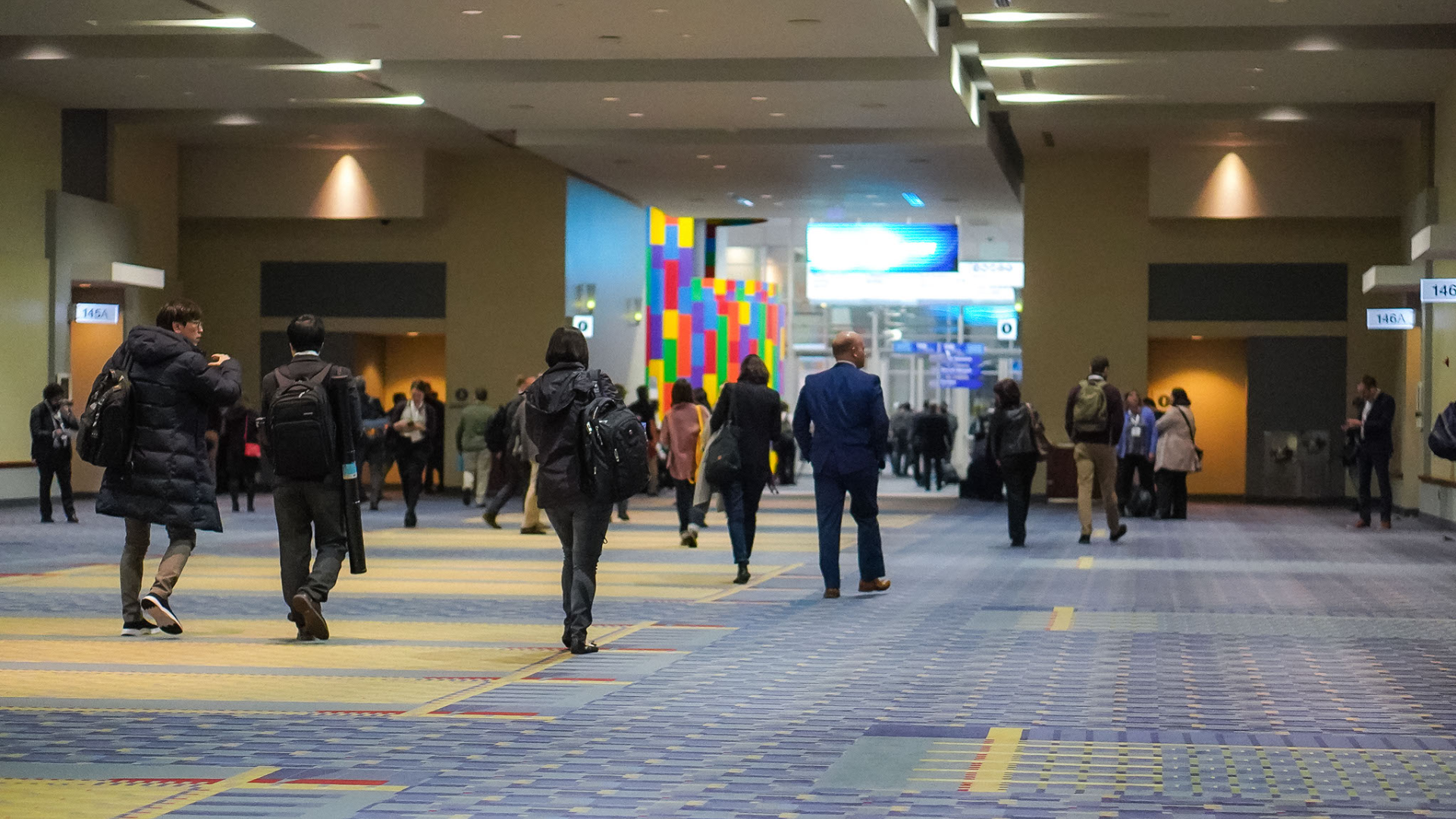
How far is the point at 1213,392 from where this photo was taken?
97.6 feet

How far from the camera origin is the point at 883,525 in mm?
21203

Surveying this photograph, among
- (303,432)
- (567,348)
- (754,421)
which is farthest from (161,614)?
(754,421)

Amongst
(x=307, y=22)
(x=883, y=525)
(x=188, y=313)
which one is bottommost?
(x=883, y=525)

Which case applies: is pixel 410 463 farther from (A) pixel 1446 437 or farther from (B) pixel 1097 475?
(A) pixel 1446 437

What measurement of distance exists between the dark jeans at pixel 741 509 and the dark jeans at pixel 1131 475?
10743mm

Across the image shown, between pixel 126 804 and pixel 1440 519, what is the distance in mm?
18866

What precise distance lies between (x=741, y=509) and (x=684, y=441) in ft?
16.3

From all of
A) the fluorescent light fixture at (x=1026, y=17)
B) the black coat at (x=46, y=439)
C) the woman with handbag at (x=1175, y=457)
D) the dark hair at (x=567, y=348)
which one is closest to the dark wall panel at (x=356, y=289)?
the black coat at (x=46, y=439)

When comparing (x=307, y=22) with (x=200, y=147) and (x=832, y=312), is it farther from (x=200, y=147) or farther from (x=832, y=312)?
(x=832, y=312)

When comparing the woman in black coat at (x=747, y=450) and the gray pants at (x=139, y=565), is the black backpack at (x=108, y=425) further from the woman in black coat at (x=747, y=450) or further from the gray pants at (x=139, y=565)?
the woman in black coat at (x=747, y=450)

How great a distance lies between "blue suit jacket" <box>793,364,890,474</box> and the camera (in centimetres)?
1209

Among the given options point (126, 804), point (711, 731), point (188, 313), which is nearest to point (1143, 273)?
point (188, 313)

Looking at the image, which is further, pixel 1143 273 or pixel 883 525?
pixel 1143 273

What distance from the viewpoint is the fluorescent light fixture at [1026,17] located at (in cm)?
1825
